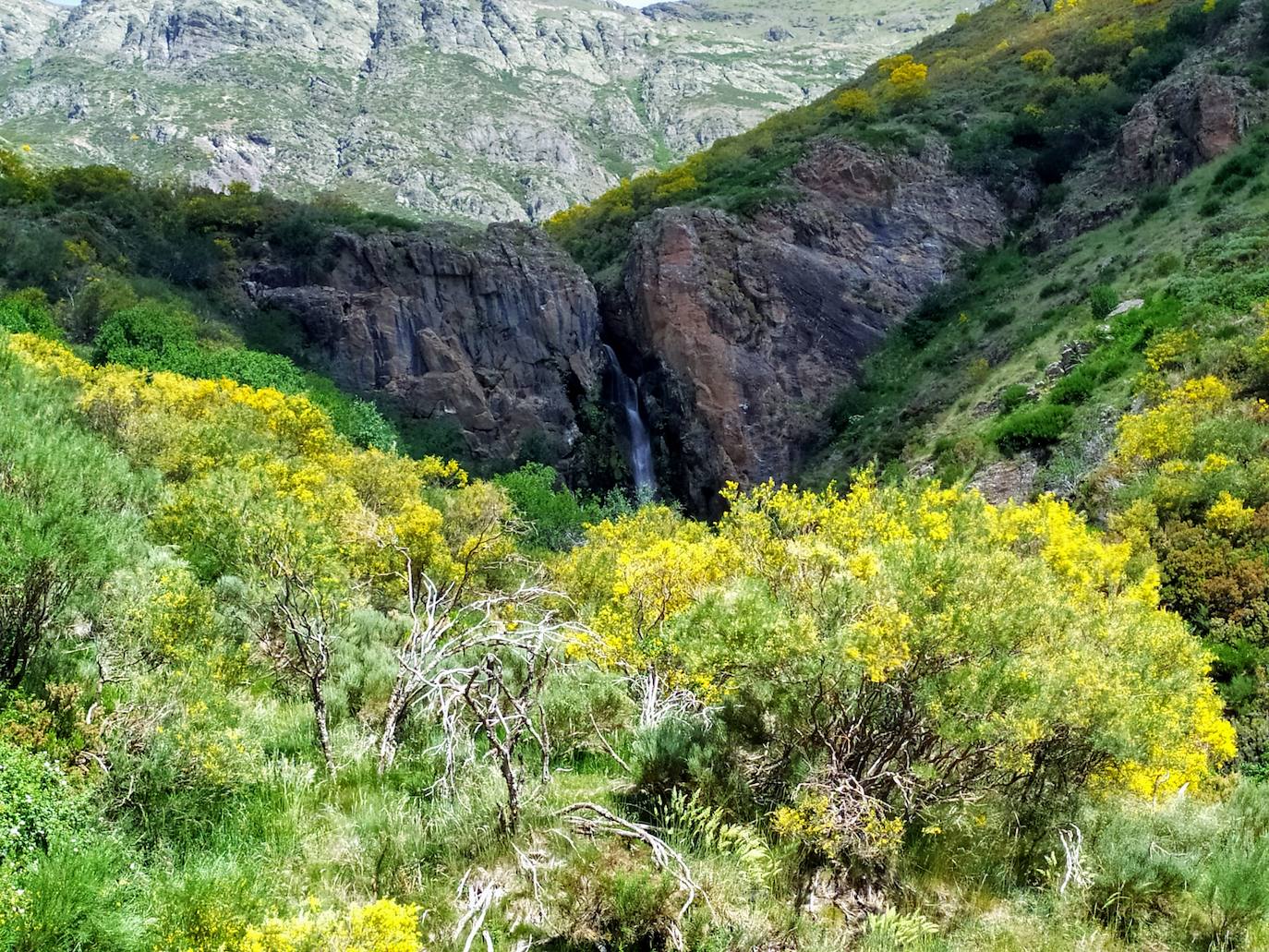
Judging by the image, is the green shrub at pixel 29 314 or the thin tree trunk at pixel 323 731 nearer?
the thin tree trunk at pixel 323 731

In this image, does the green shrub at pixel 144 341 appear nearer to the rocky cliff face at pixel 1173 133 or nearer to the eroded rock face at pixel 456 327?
the eroded rock face at pixel 456 327

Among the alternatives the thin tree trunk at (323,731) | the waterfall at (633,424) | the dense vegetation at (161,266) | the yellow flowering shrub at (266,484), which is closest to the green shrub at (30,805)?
the thin tree trunk at (323,731)

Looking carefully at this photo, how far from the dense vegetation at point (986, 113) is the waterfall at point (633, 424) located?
568cm

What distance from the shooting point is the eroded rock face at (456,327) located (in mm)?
32000

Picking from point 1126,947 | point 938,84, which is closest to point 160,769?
point 1126,947

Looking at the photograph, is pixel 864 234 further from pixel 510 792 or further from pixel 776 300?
pixel 510 792

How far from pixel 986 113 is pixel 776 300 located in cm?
1772

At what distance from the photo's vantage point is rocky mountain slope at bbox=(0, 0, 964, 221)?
295ft

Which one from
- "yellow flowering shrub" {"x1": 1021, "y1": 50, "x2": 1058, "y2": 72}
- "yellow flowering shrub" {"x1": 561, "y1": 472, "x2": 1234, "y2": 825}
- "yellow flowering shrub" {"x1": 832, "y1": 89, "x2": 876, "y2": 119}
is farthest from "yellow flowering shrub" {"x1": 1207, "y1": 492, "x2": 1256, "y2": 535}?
"yellow flowering shrub" {"x1": 1021, "y1": 50, "x2": 1058, "y2": 72}

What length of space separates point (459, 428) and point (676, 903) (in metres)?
29.9

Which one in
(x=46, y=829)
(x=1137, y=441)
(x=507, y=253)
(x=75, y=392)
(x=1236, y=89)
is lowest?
(x=75, y=392)

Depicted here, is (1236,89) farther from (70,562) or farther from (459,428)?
(70,562)

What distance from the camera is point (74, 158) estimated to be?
76312mm

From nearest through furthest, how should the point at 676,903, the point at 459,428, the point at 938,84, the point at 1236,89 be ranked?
1. the point at 676,903
2. the point at 1236,89
3. the point at 459,428
4. the point at 938,84
